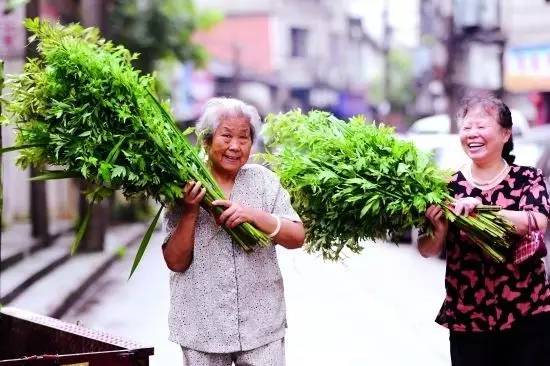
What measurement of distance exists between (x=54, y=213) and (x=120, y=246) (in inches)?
135

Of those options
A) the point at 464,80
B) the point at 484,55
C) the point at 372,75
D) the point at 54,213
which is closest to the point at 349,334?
the point at 54,213

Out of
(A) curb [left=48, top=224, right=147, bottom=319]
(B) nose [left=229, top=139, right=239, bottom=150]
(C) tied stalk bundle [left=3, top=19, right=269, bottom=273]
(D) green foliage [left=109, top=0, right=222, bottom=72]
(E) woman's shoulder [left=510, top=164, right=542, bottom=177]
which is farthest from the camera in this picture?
(D) green foliage [left=109, top=0, right=222, bottom=72]

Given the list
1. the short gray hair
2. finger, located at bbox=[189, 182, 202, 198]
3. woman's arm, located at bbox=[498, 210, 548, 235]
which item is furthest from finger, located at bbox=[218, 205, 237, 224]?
woman's arm, located at bbox=[498, 210, 548, 235]

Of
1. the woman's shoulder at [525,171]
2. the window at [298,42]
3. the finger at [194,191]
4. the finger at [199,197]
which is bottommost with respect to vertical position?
the finger at [199,197]

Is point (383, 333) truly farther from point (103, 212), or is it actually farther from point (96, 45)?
point (103, 212)

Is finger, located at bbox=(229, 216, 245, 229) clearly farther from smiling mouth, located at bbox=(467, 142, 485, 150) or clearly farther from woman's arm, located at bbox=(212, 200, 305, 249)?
smiling mouth, located at bbox=(467, 142, 485, 150)

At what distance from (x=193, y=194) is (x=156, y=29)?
13.9 metres

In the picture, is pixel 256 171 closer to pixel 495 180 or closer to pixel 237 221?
pixel 237 221

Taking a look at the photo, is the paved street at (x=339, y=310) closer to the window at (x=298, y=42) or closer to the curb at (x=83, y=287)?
the curb at (x=83, y=287)

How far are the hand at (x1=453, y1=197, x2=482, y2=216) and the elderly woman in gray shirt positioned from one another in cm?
55

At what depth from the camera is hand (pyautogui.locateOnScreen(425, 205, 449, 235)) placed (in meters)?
3.15

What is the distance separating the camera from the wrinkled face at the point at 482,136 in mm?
3197

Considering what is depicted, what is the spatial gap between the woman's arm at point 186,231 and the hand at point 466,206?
89cm

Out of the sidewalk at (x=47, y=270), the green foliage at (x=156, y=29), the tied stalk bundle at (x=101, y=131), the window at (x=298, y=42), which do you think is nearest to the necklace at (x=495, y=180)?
the tied stalk bundle at (x=101, y=131)
